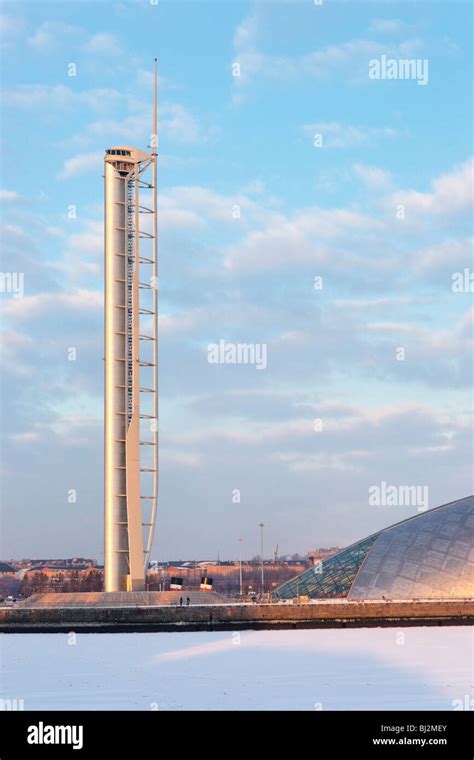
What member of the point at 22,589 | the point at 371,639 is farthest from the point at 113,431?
the point at 22,589

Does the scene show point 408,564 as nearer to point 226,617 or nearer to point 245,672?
point 226,617

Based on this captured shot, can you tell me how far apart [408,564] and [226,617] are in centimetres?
2206

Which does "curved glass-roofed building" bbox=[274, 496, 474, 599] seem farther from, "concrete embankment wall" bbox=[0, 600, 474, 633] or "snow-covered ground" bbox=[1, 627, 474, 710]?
"snow-covered ground" bbox=[1, 627, 474, 710]

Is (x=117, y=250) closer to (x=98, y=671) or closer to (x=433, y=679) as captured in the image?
(x=98, y=671)

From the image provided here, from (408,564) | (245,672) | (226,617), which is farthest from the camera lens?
(408,564)

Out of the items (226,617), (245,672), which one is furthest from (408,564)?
(245,672)

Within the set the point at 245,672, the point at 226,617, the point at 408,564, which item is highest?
the point at 408,564

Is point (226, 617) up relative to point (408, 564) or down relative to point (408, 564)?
down

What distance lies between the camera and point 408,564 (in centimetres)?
8325

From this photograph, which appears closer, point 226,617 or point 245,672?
point 245,672

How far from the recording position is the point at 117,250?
71.7 meters

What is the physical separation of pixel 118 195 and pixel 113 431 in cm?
1621

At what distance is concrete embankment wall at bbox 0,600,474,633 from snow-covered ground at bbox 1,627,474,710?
882cm
